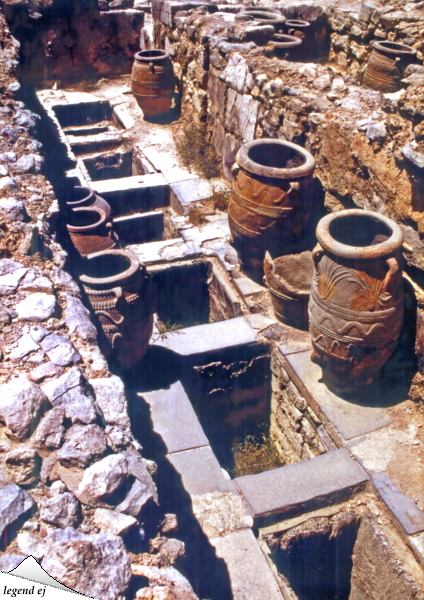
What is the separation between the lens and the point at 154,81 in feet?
23.2

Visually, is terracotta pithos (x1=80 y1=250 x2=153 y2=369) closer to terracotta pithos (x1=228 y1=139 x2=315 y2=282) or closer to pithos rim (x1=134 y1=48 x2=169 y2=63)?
terracotta pithos (x1=228 y1=139 x2=315 y2=282)

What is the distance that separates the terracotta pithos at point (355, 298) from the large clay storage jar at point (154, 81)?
4.84 m

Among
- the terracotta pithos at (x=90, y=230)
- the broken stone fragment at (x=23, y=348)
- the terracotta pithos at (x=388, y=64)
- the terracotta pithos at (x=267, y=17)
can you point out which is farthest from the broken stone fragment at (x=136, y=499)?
the terracotta pithos at (x=267, y=17)

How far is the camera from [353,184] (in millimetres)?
3973

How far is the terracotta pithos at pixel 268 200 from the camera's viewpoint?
3965mm

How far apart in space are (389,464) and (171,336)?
6.20ft

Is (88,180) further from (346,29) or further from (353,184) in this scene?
(346,29)

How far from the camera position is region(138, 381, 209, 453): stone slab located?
10.4ft

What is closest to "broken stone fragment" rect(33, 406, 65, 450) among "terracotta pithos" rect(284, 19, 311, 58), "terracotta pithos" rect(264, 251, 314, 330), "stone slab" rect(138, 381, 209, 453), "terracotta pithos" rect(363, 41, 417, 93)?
"stone slab" rect(138, 381, 209, 453)

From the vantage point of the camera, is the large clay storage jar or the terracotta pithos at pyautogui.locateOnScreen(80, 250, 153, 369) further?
the large clay storage jar

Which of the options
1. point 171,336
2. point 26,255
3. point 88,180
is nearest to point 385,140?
point 171,336

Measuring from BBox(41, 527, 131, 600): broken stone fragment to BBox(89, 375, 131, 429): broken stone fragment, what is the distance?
1.83 ft

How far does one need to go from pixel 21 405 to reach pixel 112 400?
1.36ft

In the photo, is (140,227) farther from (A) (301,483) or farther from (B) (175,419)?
(A) (301,483)
